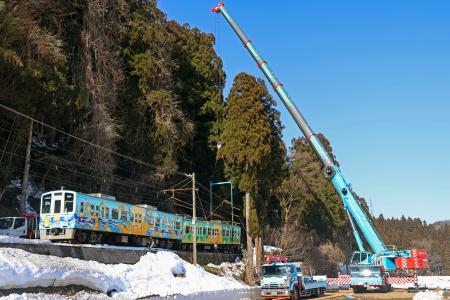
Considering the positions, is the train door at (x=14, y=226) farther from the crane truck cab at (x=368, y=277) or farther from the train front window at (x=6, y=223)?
the crane truck cab at (x=368, y=277)

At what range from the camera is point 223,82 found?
52500mm

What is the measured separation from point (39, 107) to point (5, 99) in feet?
7.60

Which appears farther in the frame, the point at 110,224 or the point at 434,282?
the point at 434,282

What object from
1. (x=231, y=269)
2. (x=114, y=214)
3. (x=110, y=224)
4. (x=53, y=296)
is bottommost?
(x=53, y=296)

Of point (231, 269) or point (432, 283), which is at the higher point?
point (231, 269)

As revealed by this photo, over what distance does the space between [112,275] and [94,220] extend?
7.99 meters

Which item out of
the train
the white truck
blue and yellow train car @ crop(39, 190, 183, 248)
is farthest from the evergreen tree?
the white truck

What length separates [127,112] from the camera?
40156mm

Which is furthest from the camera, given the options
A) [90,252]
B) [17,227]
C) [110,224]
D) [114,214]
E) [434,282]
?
[434,282]

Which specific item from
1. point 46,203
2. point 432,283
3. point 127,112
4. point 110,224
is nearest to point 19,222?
point 46,203

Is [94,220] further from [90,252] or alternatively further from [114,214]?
[90,252]

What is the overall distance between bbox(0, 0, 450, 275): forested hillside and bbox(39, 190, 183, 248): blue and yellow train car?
154 inches

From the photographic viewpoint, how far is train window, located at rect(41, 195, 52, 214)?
27.4 metres

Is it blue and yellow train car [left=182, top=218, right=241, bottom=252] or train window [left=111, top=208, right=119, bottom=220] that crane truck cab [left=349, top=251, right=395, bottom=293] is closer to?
blue and yellow train car [left=182, top=218, right=241, bottom=252]
